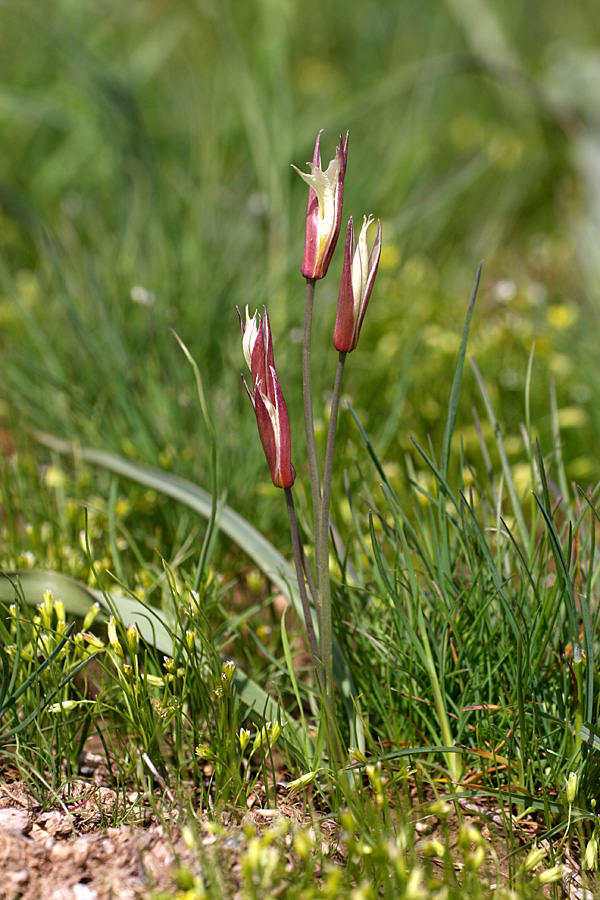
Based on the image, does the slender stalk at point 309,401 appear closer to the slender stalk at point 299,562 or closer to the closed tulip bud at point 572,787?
the slender stalk at point 299,562

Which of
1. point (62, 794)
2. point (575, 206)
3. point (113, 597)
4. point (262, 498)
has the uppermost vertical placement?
point (575, 206)

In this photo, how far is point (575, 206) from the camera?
12.7ft

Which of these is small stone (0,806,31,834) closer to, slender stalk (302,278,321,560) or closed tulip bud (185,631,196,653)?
closed tulip bud (185,631,196,653)

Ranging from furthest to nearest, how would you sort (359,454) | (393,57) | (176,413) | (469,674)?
(393,57) < (176,413) < (359,454) < (469,674)

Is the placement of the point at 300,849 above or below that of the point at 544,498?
below

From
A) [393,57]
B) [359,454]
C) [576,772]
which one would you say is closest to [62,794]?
[576,772]

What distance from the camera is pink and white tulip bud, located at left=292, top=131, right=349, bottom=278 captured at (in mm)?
1084

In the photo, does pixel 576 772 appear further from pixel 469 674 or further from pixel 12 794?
pixel 12 794

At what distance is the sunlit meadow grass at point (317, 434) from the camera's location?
4.36ft

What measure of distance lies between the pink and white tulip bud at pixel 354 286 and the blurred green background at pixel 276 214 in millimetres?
789

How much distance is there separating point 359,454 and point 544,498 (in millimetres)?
873

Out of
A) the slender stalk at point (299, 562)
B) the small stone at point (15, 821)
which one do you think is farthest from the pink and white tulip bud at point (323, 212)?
the small stone at point (15, 821)

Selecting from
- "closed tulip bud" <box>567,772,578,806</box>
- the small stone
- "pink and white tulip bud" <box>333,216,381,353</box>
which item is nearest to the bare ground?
the small stone

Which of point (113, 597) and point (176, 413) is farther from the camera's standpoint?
point (176, 413)
